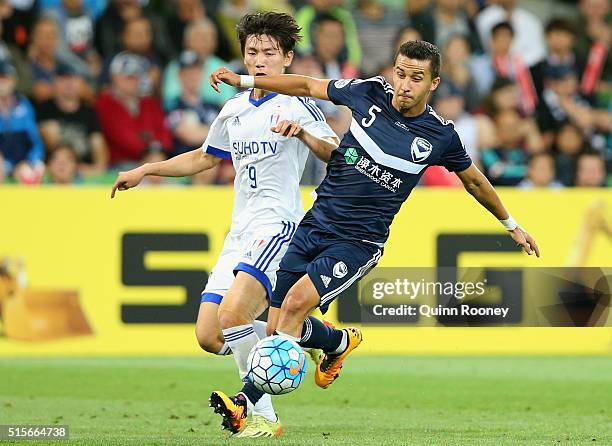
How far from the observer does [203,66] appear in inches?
627

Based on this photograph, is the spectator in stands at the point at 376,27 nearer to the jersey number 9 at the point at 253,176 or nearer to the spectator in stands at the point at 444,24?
the spectator in stands at the point at 444,24

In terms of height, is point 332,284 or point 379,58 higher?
point 379,58

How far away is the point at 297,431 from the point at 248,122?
2114 millimetres

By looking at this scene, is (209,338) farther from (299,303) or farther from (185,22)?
(185,22)

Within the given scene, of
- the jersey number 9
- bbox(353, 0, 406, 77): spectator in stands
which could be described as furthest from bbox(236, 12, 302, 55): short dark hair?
bbox(353, 0, 406, 77): spectator in stands

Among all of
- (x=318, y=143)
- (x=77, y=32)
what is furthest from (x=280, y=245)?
(x=77, y=32)

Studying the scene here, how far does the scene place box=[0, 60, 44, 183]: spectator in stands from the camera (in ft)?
47.8

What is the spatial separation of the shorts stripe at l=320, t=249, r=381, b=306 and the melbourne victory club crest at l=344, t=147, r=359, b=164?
630 mm

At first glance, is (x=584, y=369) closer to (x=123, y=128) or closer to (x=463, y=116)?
(x=463, y=116)

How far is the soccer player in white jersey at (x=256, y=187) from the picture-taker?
8.34 metres

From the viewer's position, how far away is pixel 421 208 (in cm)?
1348

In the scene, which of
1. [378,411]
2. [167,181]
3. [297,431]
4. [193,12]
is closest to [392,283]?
[378,411]

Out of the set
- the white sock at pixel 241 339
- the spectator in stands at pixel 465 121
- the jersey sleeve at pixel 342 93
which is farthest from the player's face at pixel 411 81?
the spectator in stands at pixel 465 121

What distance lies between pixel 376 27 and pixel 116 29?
3.73m
